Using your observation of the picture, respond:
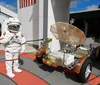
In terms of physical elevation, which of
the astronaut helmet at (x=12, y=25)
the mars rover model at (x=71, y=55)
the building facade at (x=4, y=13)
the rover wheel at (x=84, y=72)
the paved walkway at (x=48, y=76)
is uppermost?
the building facade at (x=4, y=13)

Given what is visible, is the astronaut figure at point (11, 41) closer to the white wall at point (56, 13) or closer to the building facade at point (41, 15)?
the white wall at point (56, 13)

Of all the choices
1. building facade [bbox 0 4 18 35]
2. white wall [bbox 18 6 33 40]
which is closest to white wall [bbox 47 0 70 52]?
white wall [bbox 18 6 33 40]

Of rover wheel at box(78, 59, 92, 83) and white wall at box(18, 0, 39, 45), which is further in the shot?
white wall at box(18, 0, 39, 45)

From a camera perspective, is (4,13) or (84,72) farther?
(4,13)

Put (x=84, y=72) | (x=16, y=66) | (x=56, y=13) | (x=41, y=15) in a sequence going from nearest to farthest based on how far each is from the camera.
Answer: (x=84, y=72) < (x=16, y=66) < (x=41, y=15) < (x=56, y=13)

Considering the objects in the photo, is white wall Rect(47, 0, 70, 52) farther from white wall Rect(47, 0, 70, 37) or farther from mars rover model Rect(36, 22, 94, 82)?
mars rover model Rect(36, 22, 94, 82)

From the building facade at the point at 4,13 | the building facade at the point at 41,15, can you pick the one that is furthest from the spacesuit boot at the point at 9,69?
the building facade at the point at 4,13

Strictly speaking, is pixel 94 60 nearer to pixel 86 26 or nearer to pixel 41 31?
pixel 41 31

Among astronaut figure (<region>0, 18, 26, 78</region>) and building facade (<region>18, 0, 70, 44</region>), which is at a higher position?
building facade (<region>18, 0, 70, 44</region>)

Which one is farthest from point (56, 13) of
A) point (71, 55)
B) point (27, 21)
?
point (71, 55)

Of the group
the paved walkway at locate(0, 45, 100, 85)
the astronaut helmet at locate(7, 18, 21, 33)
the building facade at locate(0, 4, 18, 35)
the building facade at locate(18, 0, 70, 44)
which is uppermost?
the building facade at locate(0, 4, 18, 35)

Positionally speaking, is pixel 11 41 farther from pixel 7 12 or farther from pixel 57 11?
pixel 7 12

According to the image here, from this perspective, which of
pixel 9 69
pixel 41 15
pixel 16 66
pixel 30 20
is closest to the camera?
pixel 9 69

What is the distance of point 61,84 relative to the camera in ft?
12.8
